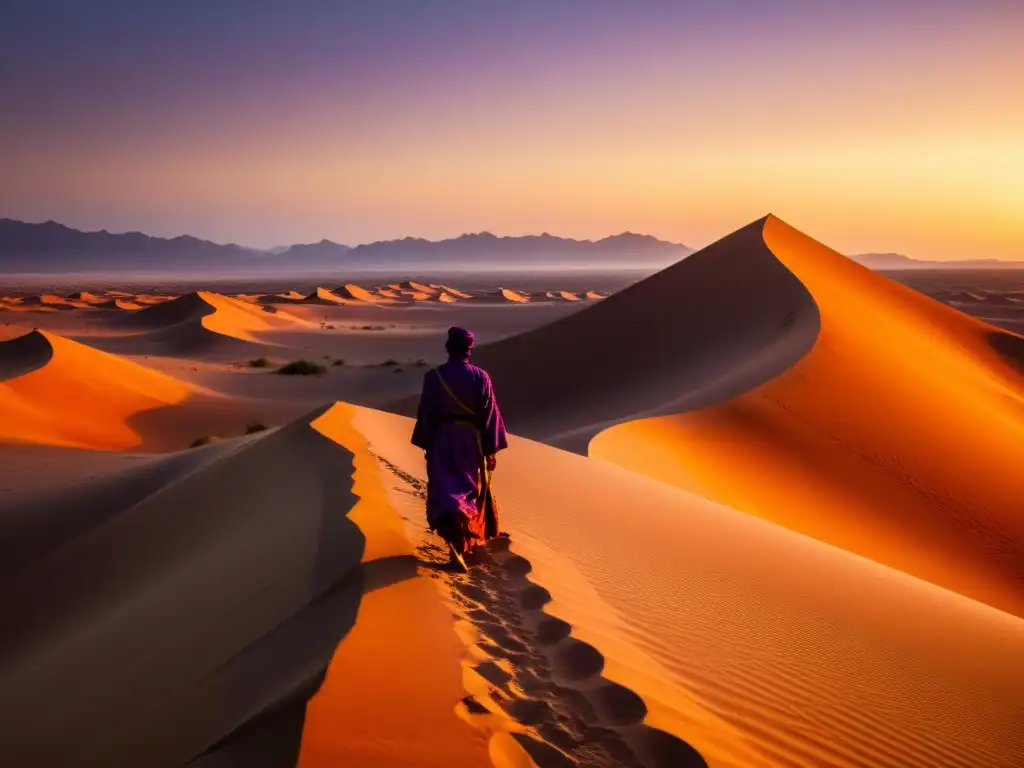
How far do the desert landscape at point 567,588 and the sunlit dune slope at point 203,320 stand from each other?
23.6 m

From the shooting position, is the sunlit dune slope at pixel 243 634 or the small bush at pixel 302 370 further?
the small bush at pixel 302 370

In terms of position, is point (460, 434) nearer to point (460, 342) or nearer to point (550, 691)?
point (460, 342)

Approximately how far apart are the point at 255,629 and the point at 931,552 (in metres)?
9.15

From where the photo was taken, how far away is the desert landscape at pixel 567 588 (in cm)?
320

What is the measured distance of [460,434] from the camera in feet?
17.2

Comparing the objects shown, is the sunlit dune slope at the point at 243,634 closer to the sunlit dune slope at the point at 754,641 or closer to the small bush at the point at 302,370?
the sunlit dune slope at the point at 754,641

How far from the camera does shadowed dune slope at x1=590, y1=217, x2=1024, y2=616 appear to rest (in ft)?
34.4

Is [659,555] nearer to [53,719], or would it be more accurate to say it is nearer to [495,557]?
[495,557]

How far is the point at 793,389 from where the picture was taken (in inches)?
582

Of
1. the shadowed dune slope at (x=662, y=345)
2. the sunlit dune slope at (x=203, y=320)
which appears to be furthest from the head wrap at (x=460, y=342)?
the sunlit dune slope at (x=203, y=320)

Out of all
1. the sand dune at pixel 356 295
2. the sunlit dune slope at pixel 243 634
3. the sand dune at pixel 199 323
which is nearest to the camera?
the sunlit dune slope at pixel 243 634

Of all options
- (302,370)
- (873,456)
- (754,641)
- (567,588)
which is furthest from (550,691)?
(302,370)

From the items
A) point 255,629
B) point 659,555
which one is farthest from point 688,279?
point 255,629

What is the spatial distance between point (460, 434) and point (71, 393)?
18.4m
